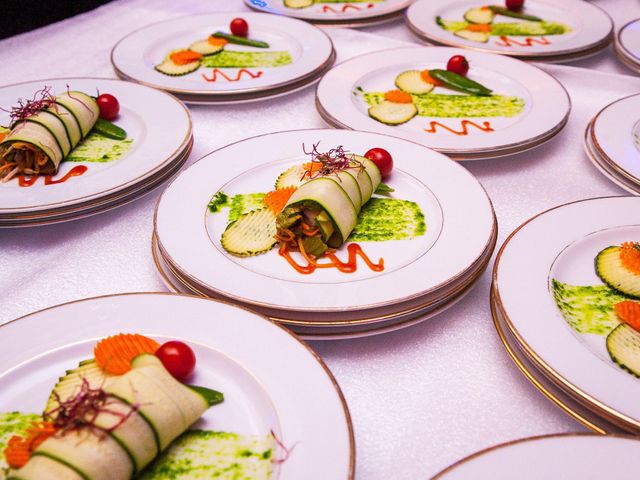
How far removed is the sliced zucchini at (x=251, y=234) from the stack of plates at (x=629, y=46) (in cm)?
215

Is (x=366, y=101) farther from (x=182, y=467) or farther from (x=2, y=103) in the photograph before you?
(x=182, y=467)

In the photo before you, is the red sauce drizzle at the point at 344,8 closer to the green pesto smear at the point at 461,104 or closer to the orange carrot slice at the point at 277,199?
the green pesto smear at the point at 461,104

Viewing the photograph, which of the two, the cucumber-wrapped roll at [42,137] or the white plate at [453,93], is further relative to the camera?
the white plate at [453,93]

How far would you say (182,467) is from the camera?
1221mm

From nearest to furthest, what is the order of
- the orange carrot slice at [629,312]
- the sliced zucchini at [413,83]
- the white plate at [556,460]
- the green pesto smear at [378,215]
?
the white plate at [556,460], the orange carrot slice at [629,312], the green pesto smear at [378,215], the sliced zucchini at [413,83]

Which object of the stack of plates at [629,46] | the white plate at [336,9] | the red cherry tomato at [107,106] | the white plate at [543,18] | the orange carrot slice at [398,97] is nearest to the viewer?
the red cherry tomato at [107,106]

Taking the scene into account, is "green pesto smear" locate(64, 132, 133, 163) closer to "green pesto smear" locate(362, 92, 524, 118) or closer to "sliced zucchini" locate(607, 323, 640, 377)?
"green pesto smear" locate(362, 92, 524, 118)

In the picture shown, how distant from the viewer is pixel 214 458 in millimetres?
1242

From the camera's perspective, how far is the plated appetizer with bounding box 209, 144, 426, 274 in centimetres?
178

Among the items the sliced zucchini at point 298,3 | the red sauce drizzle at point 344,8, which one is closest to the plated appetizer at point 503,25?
the red sauce drizzle at point 344,8

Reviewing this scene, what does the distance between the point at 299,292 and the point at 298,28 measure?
86.8 inches

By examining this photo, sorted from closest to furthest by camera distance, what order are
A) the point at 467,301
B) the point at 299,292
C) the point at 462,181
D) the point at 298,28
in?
the point at 299,292 < the point at 467,301 < the point at 462,181 < the point at 298,28

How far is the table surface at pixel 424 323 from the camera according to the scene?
1.39m

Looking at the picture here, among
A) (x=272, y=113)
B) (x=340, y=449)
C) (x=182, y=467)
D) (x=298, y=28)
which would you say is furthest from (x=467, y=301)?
(x=298, y=28)
